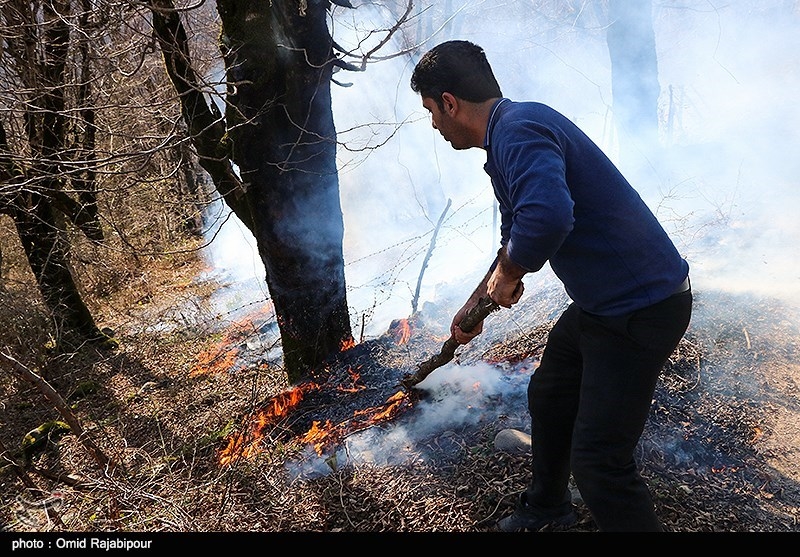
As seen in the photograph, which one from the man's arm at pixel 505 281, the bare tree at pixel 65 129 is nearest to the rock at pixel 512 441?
the man's arm at pixel 505 281

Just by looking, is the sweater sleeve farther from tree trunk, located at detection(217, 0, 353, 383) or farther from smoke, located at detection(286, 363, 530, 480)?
tree trunk, located at detection(217, 0, 353, 383)

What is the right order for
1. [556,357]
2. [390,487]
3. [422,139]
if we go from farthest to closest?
[422,139] < [390,487] < [556,357]

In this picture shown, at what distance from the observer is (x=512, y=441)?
10.5 feet

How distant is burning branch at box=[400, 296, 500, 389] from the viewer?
8.27 feet

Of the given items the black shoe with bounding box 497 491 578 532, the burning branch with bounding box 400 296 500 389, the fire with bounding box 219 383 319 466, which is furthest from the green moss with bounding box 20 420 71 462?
the black shoe with bounding box 497 491 578 532

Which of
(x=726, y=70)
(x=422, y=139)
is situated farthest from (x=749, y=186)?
(x=422, y=139)

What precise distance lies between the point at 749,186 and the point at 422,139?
8286 mm

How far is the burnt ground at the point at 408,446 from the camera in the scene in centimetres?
282

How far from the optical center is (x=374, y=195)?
15227 mm

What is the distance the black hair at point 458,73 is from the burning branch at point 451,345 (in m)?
0.93

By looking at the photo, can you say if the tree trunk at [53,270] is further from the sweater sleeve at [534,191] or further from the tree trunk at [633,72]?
the tree trunk at [633,72]

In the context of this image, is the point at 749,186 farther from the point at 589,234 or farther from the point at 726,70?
the point at 589,234

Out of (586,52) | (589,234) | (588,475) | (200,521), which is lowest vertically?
(200,521)

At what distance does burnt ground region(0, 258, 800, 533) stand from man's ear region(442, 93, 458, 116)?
A: 80.1 inches
